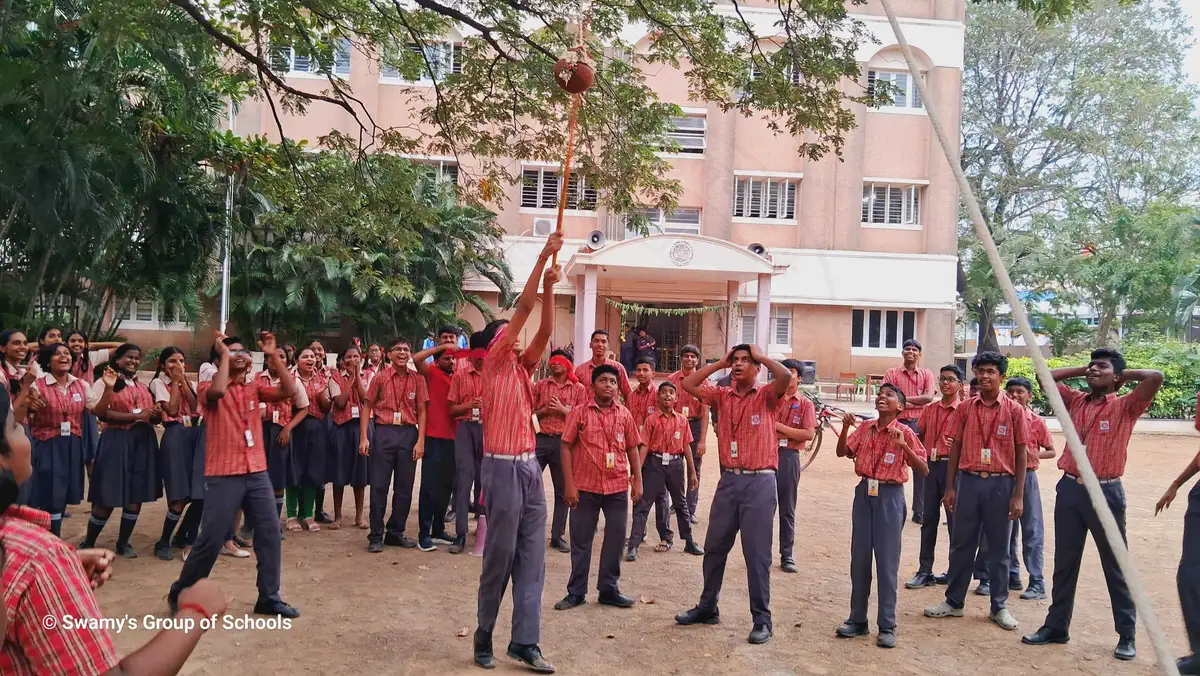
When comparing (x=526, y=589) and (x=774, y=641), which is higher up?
(x=526, y=589)

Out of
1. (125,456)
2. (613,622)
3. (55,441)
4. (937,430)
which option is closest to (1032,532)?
(937,430)

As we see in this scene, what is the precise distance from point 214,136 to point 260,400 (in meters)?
7.74

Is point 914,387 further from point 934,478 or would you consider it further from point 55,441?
point 55,441

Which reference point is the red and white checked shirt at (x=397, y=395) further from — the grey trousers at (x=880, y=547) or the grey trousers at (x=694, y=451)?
the grey trousers at (x=880, y=547)

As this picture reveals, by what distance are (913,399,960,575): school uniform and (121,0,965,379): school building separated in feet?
56.2

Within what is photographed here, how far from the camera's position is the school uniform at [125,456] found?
7.20m

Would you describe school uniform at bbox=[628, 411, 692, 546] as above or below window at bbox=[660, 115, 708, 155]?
below

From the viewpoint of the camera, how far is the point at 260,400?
21.5ft

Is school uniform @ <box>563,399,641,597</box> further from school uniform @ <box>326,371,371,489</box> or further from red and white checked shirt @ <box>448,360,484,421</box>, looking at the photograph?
school uniform @ <box>326,371,371,489</box>

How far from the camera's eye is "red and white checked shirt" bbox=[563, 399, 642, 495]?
6.66 m

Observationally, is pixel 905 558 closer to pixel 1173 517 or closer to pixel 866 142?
pixel 1173 517

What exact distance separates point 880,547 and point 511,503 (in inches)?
102

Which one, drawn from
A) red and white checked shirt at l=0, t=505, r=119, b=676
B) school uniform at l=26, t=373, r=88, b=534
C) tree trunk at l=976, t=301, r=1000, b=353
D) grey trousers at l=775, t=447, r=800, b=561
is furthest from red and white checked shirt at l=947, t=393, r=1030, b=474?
tree trunk at l=976, t=301, r=1000, b=353

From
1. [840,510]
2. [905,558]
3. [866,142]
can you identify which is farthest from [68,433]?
[866,142]
